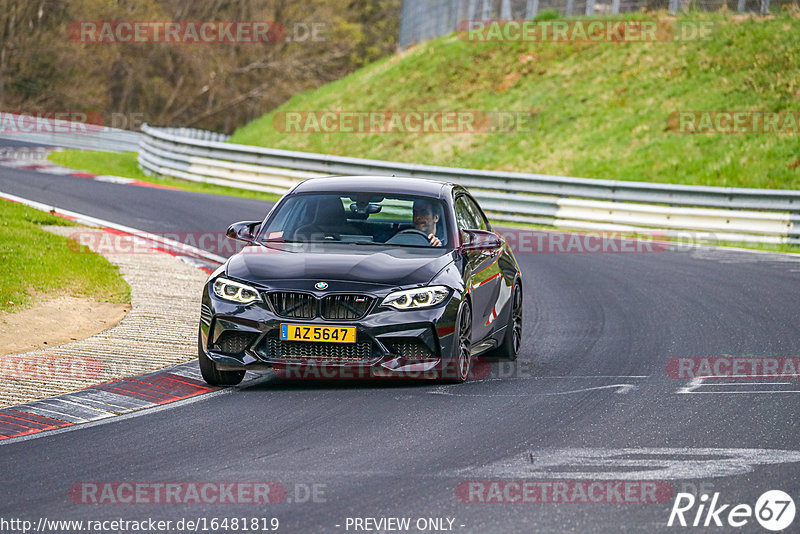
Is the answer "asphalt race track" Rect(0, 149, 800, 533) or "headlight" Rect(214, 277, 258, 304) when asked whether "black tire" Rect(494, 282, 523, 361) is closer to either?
"asphalt race track" Rect(0, 149, 800, 533)

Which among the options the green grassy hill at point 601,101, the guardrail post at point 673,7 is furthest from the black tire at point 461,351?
the guardrail post at point 673,7

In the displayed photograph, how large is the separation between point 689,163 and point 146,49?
135ft

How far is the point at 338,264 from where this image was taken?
859cm

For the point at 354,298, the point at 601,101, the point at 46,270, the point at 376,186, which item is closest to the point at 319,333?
the point at 354,298

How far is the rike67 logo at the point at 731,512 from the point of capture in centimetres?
537

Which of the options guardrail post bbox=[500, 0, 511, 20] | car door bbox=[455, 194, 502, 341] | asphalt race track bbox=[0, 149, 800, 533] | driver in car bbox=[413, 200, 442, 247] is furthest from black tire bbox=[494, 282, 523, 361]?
guardrail post bbox=[500, 0, 511, 20]

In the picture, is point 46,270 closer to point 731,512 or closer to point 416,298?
point 416,298

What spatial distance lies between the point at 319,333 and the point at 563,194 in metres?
16.4

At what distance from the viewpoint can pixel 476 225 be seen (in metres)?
10.7

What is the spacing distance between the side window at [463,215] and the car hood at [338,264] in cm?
76

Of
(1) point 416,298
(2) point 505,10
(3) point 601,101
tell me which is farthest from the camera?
(2) point 505,10

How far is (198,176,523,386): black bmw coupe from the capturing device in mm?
8203

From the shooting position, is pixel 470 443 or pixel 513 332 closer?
pixel 470 443

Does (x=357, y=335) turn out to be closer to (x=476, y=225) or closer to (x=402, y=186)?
(x=402, y=186)
